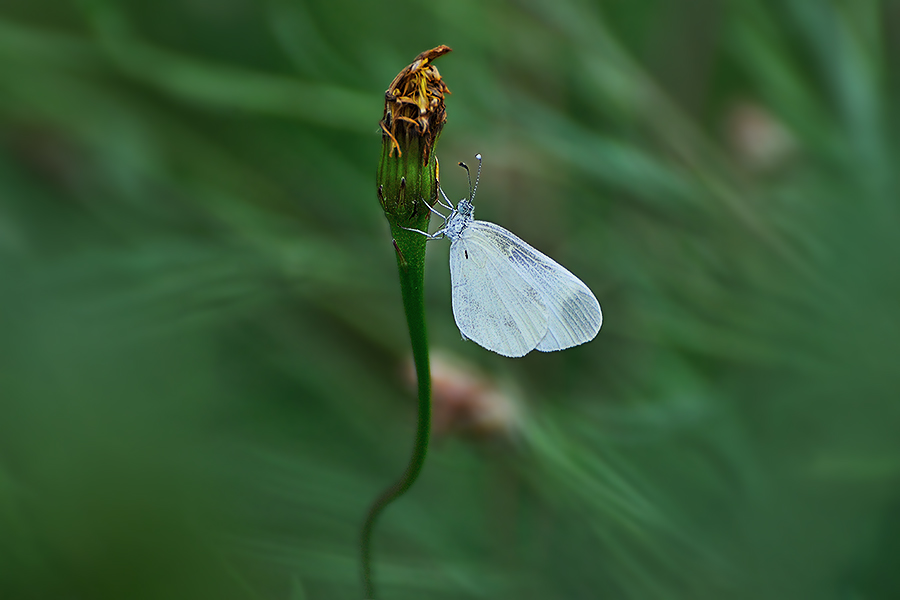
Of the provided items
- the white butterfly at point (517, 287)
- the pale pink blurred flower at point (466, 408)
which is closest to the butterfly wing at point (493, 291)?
the white butterfly at point (517, 287)

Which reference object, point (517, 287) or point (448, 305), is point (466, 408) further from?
point (448, 305)

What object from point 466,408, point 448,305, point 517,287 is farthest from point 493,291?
point 448,305

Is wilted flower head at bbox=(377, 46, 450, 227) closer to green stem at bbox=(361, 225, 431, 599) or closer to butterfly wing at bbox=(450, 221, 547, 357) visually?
green stem at bbox=(361, 225, 431, 599)

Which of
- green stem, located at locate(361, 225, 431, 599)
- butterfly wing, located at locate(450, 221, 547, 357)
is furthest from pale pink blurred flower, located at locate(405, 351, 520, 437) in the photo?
green stem, located at locate(361, 225, 431, 599)

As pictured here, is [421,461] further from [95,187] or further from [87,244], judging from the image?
[95,187]

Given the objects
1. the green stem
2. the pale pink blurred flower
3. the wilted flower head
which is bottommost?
the green stem

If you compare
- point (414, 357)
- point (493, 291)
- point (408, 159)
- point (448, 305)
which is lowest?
point (414, 357)

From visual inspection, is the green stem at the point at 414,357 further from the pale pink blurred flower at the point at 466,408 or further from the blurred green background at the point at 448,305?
the pale pink blurred flower at the point at 466,408
